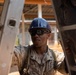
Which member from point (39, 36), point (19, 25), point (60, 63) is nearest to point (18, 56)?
point (39, 36)

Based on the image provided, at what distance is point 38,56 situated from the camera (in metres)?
2.73

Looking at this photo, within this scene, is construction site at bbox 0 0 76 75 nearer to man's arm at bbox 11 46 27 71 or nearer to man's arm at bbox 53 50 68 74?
man's arm at bbox 11 46 27 71

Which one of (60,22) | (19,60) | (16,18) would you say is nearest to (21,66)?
(19,60)

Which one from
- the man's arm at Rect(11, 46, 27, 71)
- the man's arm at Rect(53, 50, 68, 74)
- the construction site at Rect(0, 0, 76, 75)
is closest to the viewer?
the construction site at Rect(0, 0, 76, 75)

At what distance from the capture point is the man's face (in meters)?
2.50

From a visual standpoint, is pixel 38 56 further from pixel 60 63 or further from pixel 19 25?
pixel 19 25

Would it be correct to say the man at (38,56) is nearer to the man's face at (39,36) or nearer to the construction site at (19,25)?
the man's face at (39,36)

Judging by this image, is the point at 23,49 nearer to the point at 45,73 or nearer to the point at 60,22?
the point at 45,73

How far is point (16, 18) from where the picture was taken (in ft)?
5.22

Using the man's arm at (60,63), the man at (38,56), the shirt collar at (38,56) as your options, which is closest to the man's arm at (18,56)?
the man at (38,56)

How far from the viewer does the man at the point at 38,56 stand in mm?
2505

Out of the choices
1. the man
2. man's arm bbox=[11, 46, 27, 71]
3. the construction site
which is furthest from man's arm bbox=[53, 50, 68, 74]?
the construction site

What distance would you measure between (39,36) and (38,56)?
325 millimetres

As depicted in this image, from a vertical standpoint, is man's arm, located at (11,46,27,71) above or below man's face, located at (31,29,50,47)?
below
